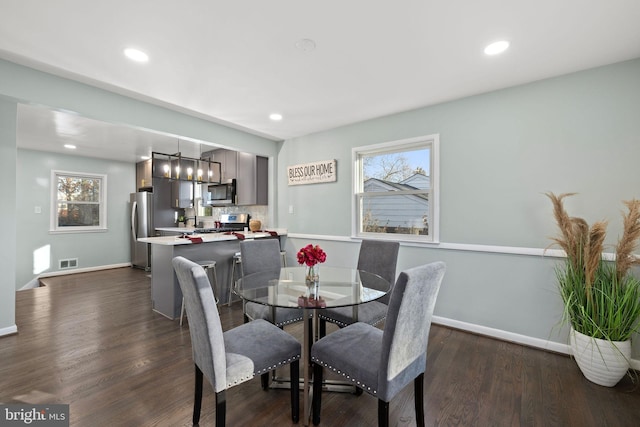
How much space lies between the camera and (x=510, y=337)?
2.66 m

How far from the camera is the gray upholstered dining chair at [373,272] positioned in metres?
2.15

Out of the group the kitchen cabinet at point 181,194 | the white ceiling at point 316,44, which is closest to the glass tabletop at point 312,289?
the white ceiling at point 316,44

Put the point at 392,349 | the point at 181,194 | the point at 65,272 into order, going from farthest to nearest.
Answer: the point at 181,194 → the point at 65,272 → the point at 392,349

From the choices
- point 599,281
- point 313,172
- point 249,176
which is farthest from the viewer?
point 249,176

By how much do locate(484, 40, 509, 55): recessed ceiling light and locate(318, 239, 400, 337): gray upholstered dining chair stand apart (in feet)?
5.57

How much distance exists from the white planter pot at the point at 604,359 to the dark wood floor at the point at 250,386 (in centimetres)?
7

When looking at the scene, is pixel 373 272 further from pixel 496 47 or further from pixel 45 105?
pixel 45 105

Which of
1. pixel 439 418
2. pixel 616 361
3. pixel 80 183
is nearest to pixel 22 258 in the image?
pixel 80 183

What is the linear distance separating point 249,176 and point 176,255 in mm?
1996

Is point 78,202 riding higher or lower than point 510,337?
higher

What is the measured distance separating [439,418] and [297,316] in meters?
1.14

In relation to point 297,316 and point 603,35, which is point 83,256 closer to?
point 297,316
